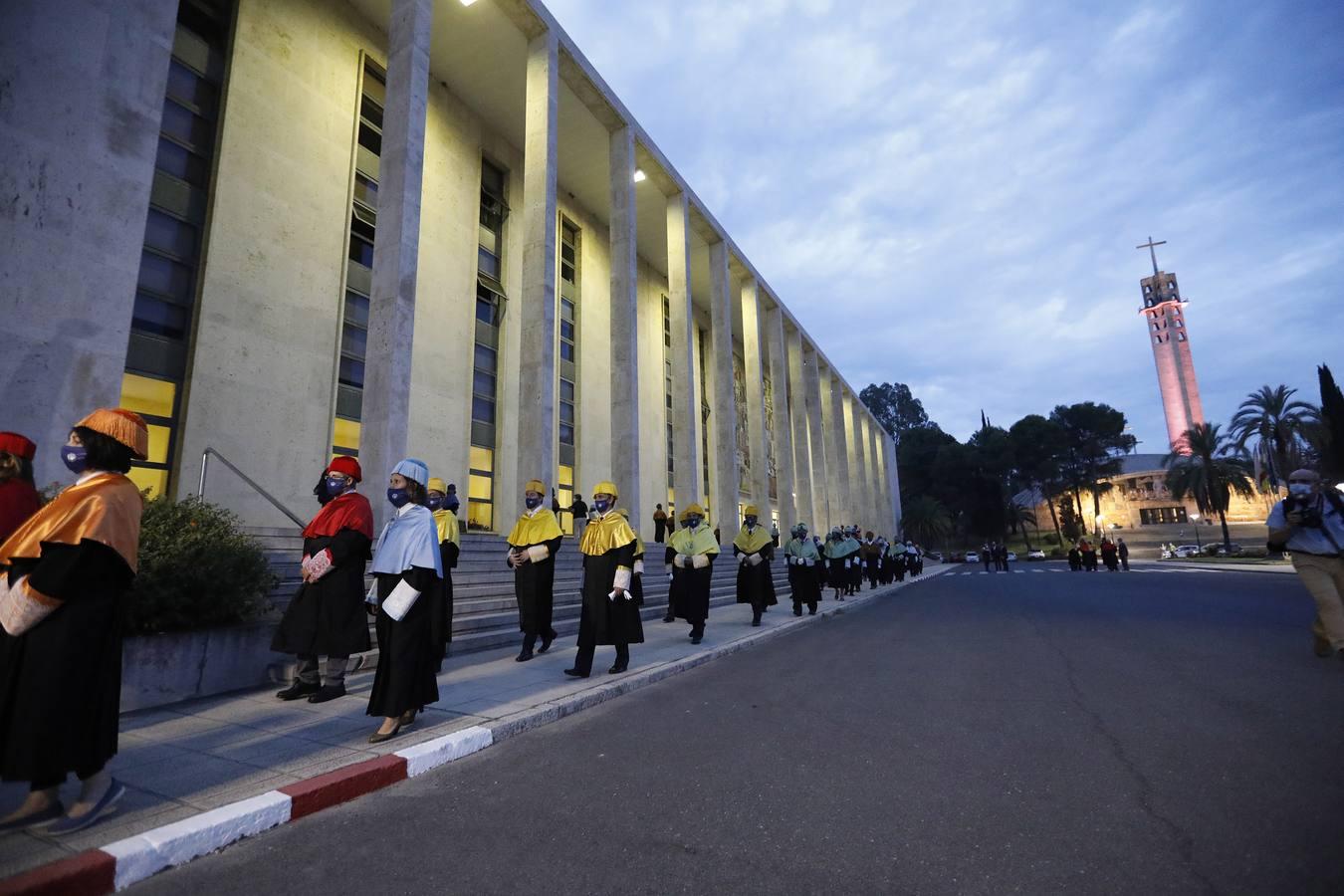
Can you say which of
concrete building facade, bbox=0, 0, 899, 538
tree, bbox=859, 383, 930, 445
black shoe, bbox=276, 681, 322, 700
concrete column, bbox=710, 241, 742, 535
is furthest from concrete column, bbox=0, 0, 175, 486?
tree, bbox=859, 383, 930, 445

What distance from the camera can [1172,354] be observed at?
333 ft

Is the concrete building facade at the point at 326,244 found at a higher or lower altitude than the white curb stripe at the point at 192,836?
higher

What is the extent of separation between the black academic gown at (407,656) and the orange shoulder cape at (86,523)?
161 cm

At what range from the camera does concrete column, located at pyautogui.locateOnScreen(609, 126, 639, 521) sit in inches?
788

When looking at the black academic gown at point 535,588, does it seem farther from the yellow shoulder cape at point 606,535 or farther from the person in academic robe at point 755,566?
the person in academic robe at point 755,566

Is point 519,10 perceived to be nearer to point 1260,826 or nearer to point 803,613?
point 803,613

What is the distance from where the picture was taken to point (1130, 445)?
233 feet

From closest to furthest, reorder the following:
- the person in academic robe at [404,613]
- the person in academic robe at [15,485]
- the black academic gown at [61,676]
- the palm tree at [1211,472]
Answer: the black academic gown at [61,676]
the person in academic robe at [15,485]
the person in academic robe at [404,613]
the palm tree at [1211,472]

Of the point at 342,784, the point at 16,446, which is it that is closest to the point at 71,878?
the point at 342,784

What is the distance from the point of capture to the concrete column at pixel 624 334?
2002 centimetres

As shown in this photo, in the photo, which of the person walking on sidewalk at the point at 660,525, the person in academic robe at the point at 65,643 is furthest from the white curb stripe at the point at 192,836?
the person walking on sidewalk at the point at 660,525

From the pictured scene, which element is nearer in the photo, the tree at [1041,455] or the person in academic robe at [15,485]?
the person in academic robe at [15,485]

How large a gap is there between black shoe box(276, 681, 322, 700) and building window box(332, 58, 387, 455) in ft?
38.8

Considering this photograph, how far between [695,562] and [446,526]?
4.01 metres
